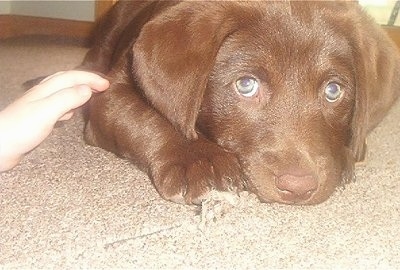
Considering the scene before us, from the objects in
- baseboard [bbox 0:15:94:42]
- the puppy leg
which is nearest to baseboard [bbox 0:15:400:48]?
baseboard [bbox 0:15:94:42]

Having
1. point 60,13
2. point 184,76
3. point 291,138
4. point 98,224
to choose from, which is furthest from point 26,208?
point 60,13

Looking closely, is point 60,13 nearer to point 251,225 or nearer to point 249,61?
point 249,61

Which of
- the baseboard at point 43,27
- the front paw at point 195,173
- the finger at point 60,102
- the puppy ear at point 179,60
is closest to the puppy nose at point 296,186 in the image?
the front paw at point 195,173

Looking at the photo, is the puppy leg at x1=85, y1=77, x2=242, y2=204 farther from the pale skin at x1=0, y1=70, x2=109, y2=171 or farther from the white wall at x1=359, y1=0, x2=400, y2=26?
the white wall at x1=359, y1=0, x2=400, y2=26

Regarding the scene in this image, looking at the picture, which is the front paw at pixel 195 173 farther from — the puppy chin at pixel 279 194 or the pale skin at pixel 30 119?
the pale skin at pixel 30 119

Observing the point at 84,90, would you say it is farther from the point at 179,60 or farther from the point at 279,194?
the point at 279,194
